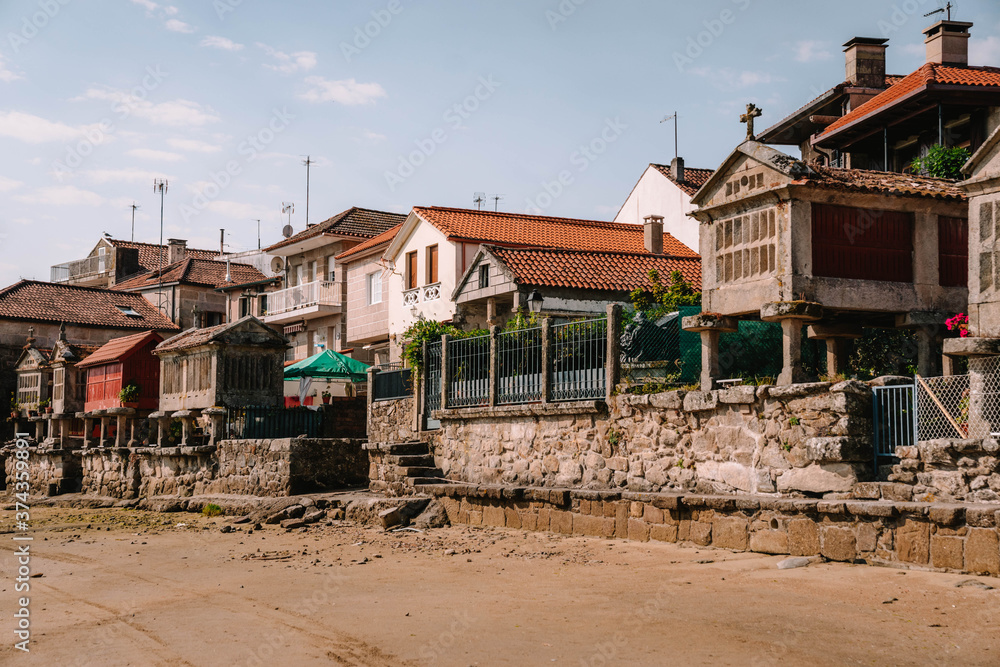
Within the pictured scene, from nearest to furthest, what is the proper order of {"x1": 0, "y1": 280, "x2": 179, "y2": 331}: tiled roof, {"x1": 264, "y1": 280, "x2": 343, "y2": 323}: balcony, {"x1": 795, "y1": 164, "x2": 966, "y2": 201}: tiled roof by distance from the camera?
{"x1": 795, "y1": 164, "x2": 966, "y2": 201}: tiled roof < {"x1": 264, "y1": 280, "x2": 343, "y2": 323}: balcony < {"x1": 0, "y1": 280, "x2": 179, "y2": 331}: tiled roof

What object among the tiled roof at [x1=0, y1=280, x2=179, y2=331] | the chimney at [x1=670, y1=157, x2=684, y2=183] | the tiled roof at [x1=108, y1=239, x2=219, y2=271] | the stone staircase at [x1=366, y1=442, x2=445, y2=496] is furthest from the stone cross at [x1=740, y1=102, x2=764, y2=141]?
the tiled roof at [x1=108, y1=239, x2=219, y2=271]

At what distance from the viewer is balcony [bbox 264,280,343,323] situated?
127 ft

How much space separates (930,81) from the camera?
18547 mm

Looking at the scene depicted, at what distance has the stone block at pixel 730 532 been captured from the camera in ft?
37.2

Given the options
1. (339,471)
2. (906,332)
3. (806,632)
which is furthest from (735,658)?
(339,471)

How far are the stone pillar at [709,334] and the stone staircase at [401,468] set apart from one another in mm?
6000

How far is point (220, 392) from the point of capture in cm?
2228

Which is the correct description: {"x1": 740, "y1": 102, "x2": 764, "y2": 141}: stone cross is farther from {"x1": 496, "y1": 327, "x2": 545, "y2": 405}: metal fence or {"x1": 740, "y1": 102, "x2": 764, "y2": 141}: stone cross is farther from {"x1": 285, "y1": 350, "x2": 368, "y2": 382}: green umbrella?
{"x1": 285, "y1": 350, "x2": 368, "y2": 382}: green umbrella

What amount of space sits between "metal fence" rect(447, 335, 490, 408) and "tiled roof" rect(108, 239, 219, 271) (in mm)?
36890

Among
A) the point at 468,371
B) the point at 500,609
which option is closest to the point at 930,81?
the point at 468,371

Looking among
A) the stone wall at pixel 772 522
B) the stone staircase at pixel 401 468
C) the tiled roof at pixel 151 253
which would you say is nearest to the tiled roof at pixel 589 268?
the stone staircase at pixel 401 468

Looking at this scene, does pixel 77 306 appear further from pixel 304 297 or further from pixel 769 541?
pixel 769 541

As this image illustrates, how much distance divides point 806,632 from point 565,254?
59.9 feet

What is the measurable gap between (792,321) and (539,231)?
2012 centimetres
